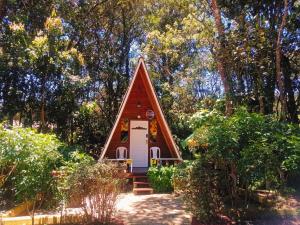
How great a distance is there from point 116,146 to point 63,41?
18.2ft

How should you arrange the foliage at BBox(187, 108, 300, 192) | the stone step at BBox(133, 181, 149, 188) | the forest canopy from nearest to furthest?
1. the foliage at BBox(187, 108, 300, 192)
2. the forest canopy
3. the stone step at BBox(133, 181, 149, 188)

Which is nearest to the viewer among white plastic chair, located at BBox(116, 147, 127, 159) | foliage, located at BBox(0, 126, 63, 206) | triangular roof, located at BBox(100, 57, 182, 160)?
foliage, located at BBox(0, 126, 63, 206)

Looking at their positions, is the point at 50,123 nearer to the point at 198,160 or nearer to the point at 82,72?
the point at 82,72

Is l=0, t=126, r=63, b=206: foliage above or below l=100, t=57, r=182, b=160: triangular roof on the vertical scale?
below

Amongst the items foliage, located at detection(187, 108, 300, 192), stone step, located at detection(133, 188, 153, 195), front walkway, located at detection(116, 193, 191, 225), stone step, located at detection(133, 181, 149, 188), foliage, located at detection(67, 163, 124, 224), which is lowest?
front walkway, located at detection(116, 193, 191, 225)

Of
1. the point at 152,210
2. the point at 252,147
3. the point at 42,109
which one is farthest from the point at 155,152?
the point at 252,147

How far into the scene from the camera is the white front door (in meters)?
13.7

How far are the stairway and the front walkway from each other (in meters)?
0.43

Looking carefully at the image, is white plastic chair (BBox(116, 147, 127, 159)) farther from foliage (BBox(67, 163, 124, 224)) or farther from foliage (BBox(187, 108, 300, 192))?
foliage (BBox(187, 108, 300, 192))

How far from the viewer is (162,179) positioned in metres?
10.6

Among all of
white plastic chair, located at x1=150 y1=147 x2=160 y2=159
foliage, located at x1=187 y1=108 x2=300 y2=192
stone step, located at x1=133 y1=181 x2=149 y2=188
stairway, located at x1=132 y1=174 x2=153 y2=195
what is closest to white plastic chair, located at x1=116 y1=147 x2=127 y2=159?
white plastic chair, located at x1=150 y1=147 x2=160 y2=159

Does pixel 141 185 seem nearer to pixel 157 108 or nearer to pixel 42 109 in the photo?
pixel 157 108

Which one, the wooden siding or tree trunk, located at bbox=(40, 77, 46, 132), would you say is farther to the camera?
tree trunk, located at bbox=(40, 77, 46, 132)

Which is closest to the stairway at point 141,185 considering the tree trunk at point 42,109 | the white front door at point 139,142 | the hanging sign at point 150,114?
the white front door at point 139,142
